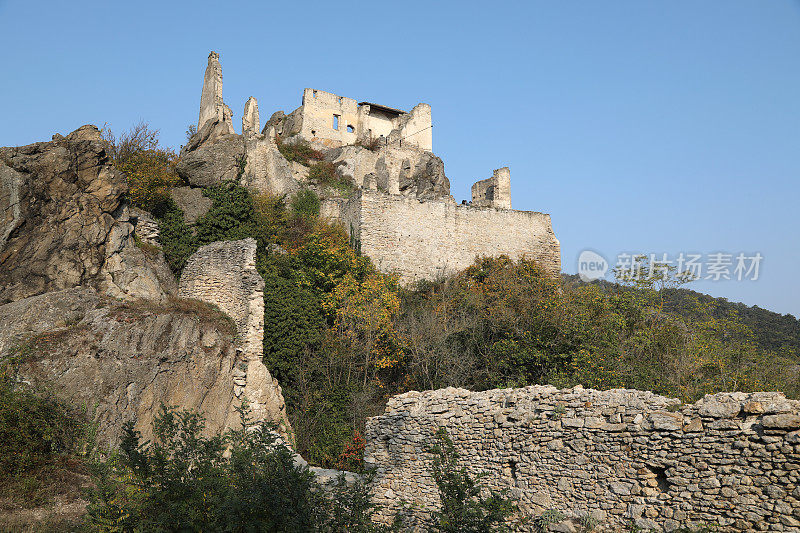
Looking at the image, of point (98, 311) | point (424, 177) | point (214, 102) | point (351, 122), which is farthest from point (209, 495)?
point (351, 122)

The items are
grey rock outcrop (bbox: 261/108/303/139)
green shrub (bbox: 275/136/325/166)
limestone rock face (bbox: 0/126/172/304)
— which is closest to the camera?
limestone rock face (bbox: 0/126/172/304)

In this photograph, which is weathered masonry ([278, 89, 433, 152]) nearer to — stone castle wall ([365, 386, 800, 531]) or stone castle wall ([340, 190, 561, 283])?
stone castle wall ([340, 190, 561, 283])

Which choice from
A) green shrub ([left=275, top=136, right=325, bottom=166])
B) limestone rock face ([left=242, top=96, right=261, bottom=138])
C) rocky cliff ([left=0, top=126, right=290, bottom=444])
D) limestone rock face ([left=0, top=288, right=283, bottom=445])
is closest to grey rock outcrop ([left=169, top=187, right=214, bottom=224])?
rocky cliff ([left=0, top=126, right=290, bottom=444])

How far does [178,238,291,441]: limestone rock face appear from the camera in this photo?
16328 millimetres

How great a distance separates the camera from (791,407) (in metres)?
6.72

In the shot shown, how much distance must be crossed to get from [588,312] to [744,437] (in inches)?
541

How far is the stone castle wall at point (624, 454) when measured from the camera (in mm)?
6750

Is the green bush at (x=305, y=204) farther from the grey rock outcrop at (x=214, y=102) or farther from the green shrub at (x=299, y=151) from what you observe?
the green shrub at (x=299, y=151)

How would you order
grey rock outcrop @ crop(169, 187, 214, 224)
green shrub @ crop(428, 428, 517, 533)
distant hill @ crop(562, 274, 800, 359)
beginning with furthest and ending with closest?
distant hill @ crop(562, 274, 800, 359)
grey rock outcrop @ crop(169, 187, 214, 224)
green shrub @ crop(428, 428, 517, 533)

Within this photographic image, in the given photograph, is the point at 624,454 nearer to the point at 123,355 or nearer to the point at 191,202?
the point at 123,355

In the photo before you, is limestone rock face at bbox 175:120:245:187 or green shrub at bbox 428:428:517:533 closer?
green shrub at bbox 428:428:517:533

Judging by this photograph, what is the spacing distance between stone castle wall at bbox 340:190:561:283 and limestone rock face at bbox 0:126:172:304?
10.5 metres

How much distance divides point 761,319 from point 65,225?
119 feet

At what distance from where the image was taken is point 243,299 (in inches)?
680
